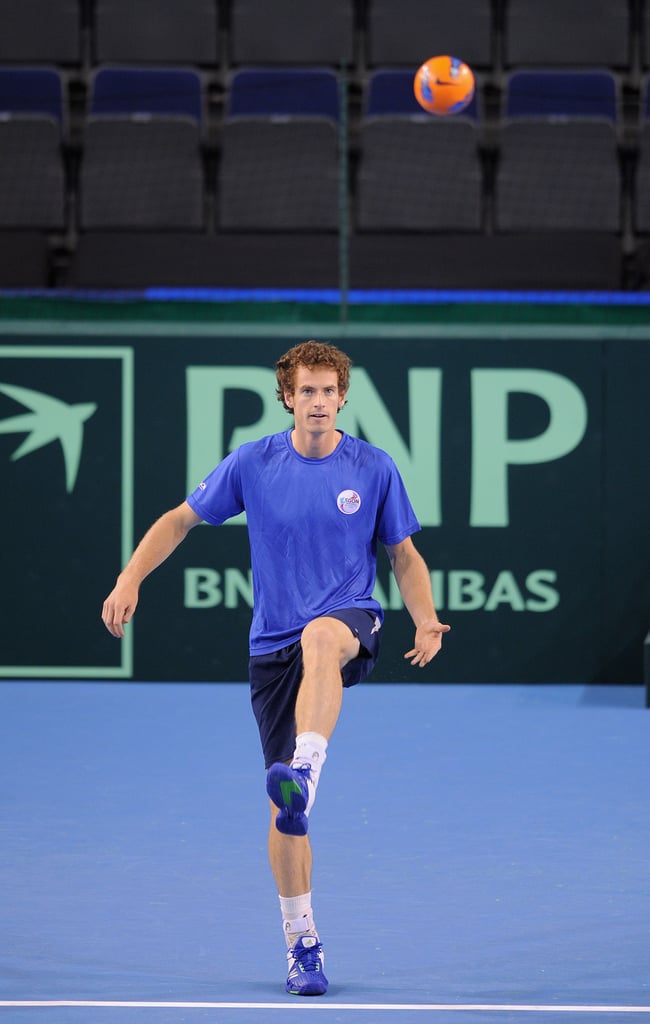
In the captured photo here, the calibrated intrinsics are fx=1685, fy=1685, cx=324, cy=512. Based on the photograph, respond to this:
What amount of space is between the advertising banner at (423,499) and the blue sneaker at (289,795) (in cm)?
624

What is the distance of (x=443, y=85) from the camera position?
12.2m

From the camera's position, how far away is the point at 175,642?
11.0 meters

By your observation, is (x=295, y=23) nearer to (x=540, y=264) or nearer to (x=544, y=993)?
(x=540, y=264)

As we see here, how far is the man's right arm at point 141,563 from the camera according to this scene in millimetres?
5051

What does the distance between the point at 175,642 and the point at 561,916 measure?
18.1 ft

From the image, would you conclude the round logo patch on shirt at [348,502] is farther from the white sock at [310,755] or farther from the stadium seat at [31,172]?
the stadium seat at [31,172]

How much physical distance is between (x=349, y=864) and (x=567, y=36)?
10.2 meters

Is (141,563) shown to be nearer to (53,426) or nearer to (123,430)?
(123,430)

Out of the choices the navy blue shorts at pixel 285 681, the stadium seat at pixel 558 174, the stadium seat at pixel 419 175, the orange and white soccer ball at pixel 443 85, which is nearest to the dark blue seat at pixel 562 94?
the stadium seat at pixel 558 174

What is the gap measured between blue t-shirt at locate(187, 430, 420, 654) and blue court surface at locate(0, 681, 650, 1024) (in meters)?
1.07

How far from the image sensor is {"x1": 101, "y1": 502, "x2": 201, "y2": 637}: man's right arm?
5051 mm

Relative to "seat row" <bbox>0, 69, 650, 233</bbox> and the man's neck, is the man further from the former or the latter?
"seat row" <bbox>0, 69, 650, 233</bbox>

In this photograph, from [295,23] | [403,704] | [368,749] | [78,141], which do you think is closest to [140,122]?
[78,141]

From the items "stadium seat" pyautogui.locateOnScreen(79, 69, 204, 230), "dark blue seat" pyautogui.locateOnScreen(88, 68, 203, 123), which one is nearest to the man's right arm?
"stadium seat" pyautogui.locateOnScreen(79, 69, 204, 230)
